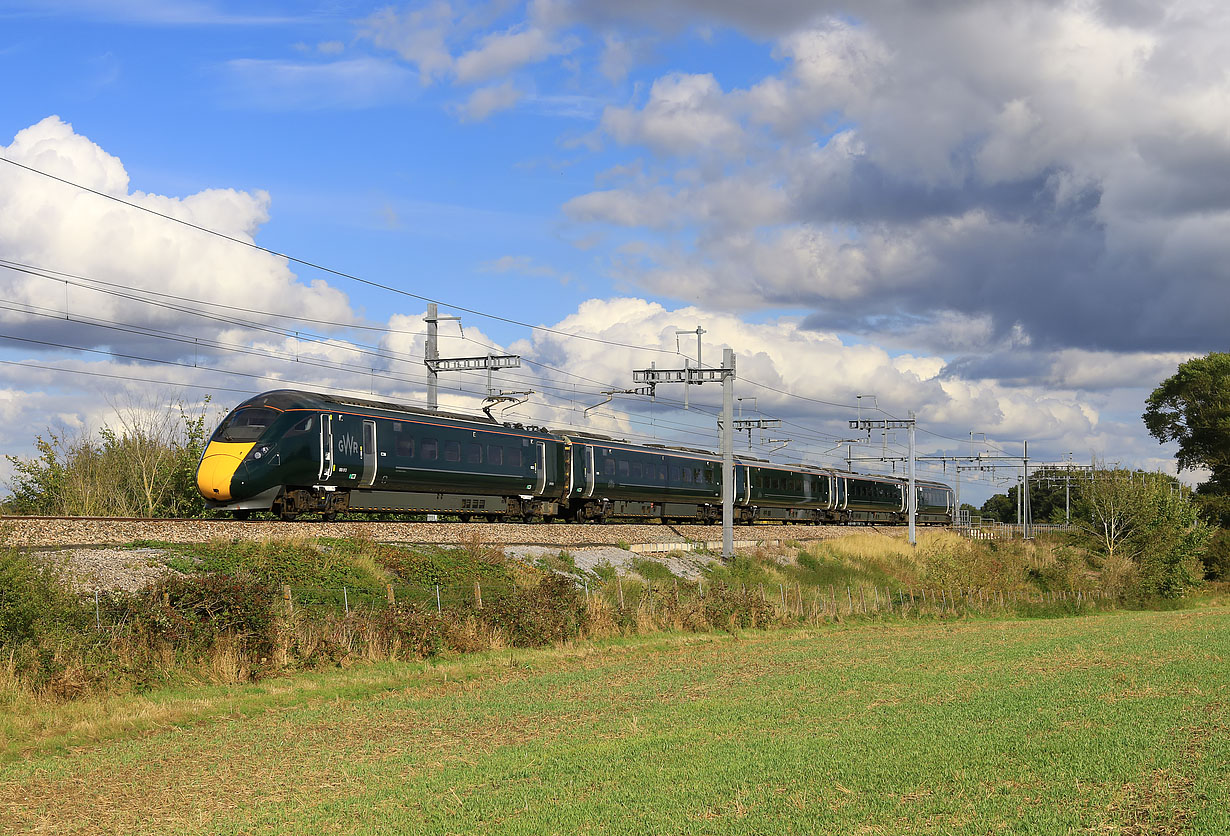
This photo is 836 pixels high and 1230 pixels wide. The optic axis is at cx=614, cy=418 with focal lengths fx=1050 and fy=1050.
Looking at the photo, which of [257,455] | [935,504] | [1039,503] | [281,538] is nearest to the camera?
[281,538]

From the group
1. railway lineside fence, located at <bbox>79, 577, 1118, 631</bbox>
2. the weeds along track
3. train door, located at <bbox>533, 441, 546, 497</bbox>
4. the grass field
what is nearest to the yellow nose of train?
the weeds along track

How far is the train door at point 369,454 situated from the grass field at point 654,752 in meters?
11.6

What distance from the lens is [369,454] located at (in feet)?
106

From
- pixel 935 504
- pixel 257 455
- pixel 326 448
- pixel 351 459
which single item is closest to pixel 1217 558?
pixel 935 504

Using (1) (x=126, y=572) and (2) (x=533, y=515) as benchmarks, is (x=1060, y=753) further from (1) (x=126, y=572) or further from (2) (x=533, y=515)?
(2) (x=533, y=515)

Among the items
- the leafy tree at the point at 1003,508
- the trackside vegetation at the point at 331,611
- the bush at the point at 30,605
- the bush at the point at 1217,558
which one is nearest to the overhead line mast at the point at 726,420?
the trackside vegetation at the point at 331,611

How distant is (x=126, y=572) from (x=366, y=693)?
5.91 m

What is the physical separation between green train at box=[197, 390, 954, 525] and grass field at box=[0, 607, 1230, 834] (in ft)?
36.1

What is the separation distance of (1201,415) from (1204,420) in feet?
1.85

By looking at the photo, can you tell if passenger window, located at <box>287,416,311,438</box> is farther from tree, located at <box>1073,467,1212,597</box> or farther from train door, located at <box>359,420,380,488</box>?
tree, located at <box>1073,467,1212,597</box>

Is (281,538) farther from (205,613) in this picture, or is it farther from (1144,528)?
(1144,528)

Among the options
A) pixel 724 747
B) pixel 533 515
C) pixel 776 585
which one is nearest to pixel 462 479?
pixel 533 515

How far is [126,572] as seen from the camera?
20.9 meters

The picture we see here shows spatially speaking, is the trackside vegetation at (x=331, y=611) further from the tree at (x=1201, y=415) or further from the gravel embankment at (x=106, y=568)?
the tree at (x=1201, y=415)
